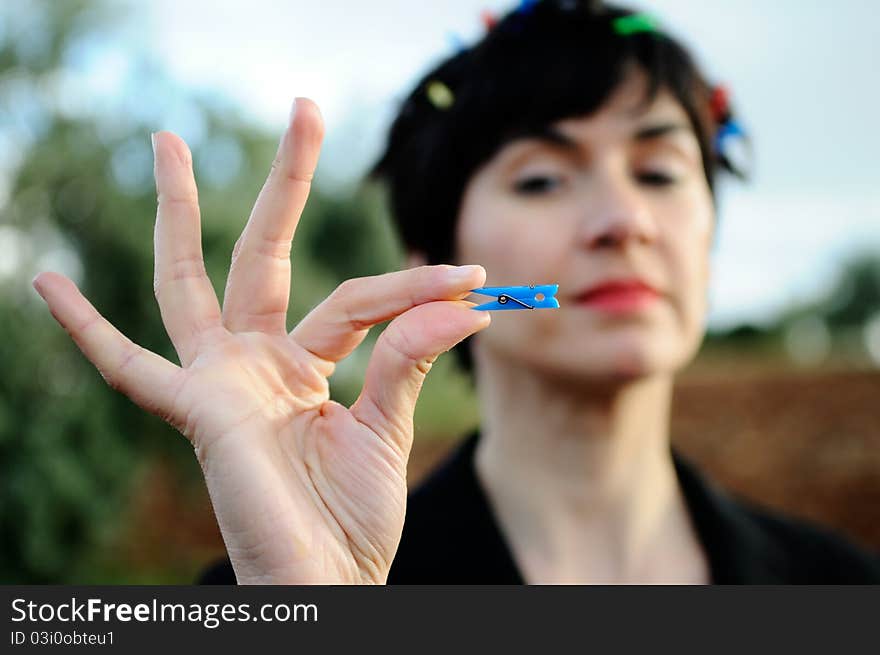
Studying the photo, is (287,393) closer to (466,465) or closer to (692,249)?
(466,465)

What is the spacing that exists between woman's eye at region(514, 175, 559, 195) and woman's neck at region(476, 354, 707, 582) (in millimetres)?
416

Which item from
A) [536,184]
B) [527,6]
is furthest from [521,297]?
[527,6]

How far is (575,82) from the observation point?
1786 mm

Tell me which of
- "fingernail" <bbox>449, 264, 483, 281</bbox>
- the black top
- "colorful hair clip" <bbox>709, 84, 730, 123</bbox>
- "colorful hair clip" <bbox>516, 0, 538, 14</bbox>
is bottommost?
the black top

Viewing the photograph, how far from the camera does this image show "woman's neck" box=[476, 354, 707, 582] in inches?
71.2

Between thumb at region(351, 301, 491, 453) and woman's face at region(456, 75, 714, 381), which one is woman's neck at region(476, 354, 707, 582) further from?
thumb at region(351, 301, 491, 453)

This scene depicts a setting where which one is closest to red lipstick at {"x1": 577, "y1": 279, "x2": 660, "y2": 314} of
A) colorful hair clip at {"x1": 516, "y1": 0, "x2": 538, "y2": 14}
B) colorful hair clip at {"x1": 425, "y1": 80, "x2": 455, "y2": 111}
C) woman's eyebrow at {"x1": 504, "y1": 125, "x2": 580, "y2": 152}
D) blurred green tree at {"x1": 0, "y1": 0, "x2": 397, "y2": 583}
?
woman's eyebrow at {"x1": 504, "y1": 125, "x2": 580, "y2": 152}

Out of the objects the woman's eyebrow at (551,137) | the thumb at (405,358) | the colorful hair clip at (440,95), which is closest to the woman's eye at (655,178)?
the woman's eyebrow at (551,137)

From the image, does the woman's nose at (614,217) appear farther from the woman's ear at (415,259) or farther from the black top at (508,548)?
the black top at (508,548)

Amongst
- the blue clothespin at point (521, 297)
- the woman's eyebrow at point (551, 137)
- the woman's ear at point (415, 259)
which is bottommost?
the woman's ear at point (415, 259)

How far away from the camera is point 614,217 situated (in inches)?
65.0

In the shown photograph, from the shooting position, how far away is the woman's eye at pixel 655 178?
1789 mm

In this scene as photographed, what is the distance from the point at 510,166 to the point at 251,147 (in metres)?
5.48

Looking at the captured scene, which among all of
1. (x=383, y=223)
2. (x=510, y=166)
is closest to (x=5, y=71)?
(x=383, y=223)
